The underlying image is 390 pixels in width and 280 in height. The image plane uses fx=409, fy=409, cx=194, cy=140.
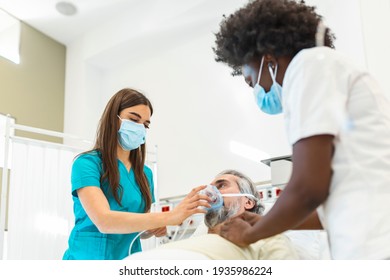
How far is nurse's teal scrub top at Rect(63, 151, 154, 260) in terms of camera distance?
148 cm

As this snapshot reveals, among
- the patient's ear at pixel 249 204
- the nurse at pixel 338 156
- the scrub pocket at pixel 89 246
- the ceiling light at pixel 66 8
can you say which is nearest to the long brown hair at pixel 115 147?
the scrub pocket at pixel 89 246

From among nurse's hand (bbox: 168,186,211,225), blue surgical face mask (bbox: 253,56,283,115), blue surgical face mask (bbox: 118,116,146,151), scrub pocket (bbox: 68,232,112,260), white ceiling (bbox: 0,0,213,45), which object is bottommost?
scrub pocket (bbox: 68,232,112,260)

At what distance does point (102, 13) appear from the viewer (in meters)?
3.94

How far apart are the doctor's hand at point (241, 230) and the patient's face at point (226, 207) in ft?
1.68

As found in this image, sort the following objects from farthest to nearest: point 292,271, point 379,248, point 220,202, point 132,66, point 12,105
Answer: point 132,66 < point 12,105 < point 220,202 < point 292,271 < point 379,248

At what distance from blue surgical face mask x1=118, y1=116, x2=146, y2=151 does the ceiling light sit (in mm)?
2540

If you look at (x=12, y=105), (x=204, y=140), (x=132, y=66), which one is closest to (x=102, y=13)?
(x=132, y=66)

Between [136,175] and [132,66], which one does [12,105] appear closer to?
[132,66]

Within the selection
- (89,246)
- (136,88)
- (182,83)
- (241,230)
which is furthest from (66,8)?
(241,230)

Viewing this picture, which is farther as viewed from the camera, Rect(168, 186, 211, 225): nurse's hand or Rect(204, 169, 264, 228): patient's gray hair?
Rect(204, 169, 264, 228): patient's gray hair

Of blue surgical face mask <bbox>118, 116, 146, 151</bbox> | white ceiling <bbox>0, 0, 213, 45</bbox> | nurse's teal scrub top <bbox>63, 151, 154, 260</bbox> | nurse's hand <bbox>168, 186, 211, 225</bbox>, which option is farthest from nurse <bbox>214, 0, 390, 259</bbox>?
white ceiling <bbox>0, 0, 213, 45</bbox>

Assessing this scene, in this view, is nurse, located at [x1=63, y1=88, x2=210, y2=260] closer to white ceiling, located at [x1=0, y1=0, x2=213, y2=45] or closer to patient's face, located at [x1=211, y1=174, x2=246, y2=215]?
patient's face, located at [x1=211, y1=174, x2=246, y2=215]

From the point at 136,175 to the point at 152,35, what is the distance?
2.28 metres

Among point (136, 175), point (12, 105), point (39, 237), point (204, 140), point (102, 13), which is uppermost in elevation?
point (102, 13)
